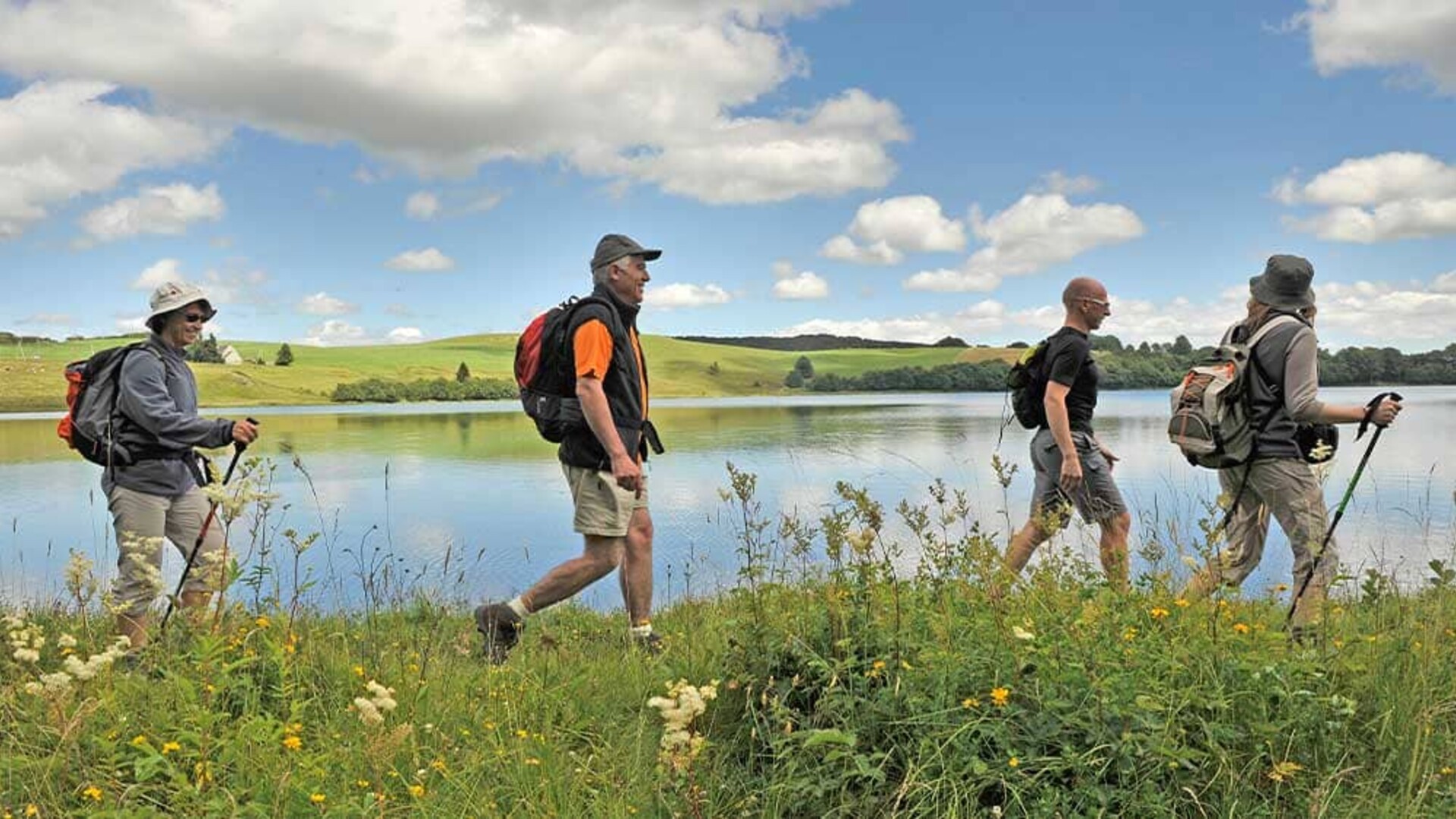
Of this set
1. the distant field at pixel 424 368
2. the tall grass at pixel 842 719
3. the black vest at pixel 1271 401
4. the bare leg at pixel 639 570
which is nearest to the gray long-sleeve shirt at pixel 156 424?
the tall grass at pixel 842 719

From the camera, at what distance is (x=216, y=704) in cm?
368

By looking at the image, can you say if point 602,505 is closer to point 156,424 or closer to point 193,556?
point 193,556

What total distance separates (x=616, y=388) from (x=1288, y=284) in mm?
3821

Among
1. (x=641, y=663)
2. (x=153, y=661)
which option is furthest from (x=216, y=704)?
(x=641, y=663)

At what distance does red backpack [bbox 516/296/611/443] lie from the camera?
542 cm

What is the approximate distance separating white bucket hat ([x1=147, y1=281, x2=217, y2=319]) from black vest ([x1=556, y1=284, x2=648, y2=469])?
2048 mm

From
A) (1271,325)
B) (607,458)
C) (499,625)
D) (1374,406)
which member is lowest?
(499,625)

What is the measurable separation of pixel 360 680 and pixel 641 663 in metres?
1.32

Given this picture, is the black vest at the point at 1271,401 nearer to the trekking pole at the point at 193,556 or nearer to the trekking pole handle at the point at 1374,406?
the trekking pole handle at the point at 1374,406

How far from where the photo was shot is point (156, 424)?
4879 mm

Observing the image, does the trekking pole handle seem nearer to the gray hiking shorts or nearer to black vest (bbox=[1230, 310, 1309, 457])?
black vest (bbox=[1230, 310, 1309, 457])

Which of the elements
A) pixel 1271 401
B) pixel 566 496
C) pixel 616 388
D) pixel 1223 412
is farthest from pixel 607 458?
pixel 566 496

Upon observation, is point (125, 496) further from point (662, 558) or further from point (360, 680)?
point (662, 558)

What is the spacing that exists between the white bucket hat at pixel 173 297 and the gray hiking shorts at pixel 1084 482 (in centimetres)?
538
